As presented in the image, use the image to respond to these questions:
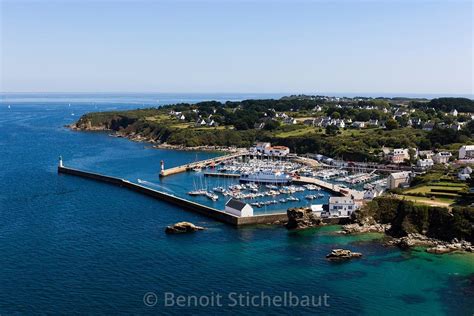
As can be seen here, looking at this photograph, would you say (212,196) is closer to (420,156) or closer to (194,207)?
(194,207)

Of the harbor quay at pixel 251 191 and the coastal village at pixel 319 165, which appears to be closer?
the coastal village at pixel 319 165

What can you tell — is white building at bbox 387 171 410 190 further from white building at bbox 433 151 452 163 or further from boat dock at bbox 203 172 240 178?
boat dock at bbox 203 172 240 178

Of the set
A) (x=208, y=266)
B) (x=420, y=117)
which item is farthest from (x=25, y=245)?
(x=420, y=117)

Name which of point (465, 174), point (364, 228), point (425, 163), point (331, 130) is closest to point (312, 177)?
point (425, 163)

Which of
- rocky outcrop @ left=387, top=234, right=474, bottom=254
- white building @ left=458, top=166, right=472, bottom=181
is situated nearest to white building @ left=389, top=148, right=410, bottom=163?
white building @ left=458, top=166, right=472, bottom=181

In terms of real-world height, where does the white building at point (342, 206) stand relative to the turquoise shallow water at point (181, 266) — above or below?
above

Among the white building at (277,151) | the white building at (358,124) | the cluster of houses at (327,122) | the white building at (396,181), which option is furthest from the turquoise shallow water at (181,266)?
the white building at (358,124)

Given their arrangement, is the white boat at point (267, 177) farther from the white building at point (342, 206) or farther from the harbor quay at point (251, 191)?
the white building at point (342, 206)
